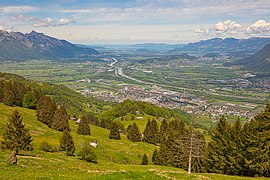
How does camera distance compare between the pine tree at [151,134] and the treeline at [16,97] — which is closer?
the treeline at [16,97]

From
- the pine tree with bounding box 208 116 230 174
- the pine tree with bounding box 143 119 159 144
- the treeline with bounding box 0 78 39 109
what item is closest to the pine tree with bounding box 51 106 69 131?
the treeline with bounding box 0 78 39 109

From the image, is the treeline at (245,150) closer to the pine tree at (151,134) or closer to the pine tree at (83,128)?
the pine tree at (83,128)

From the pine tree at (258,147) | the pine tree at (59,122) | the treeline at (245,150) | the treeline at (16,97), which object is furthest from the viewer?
the treeline at (16,97)

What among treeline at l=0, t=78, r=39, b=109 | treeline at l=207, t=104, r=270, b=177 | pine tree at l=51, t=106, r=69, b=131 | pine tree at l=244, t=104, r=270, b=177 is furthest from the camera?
treeline at l=0, t=78, r=39, b=109

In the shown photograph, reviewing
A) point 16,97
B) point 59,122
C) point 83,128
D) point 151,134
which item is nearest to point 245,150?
point 59,122

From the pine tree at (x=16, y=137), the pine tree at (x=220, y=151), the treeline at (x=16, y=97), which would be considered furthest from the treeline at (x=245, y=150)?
the treeline at (x=16, y=97)

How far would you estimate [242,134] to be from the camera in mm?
48844

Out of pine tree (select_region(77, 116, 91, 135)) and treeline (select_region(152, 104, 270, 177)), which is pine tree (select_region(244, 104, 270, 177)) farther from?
pine tree (select_region(77, 116, 91, 135))

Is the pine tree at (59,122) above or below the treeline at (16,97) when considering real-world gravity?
below

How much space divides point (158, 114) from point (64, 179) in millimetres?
177736

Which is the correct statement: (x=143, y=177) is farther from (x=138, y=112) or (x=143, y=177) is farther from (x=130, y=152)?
(x=138, y=112)

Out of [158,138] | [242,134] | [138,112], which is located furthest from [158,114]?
[242,134]

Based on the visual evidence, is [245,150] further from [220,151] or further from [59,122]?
[59,122]

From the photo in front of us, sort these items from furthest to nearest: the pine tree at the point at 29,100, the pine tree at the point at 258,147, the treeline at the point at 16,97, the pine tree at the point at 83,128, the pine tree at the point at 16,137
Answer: the pine tree at the point at 29,100 → the treeline at the point at 16,97 → the pine tree at the point at 83,128 → the pine tree at the point at 16,137 → the pine tree at the point at 258,147
